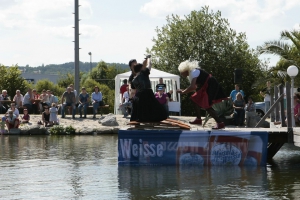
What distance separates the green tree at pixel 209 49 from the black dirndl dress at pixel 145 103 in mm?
34177

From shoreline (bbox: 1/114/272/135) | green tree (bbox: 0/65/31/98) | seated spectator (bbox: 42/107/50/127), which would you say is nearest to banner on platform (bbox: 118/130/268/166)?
shoreline (bbox: 1/114/272/135)

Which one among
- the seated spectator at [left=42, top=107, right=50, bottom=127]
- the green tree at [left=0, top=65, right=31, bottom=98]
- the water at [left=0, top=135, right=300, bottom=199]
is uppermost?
the green tree at [left=0, top=65, right=31, bottom=98]

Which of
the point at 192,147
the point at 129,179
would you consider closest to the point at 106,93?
the point at 192,147

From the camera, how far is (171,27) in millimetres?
52000

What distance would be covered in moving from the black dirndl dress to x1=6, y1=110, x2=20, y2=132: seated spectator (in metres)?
12.6

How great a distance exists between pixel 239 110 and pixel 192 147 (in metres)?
12.0

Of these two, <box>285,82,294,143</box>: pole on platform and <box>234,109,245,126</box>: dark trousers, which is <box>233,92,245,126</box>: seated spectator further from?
<box>285,82,294,143</box>: pole on platform

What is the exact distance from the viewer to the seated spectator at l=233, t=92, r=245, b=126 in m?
27.9

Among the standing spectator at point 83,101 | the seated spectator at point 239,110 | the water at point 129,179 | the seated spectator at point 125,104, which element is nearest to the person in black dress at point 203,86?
the water at point 129,179

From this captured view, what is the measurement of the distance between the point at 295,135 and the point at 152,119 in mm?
3029

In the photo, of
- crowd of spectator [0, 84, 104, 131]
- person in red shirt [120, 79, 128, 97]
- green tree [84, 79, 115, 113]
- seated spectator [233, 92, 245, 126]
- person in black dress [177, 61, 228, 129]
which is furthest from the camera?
green tree [84, 79, 115, 113]

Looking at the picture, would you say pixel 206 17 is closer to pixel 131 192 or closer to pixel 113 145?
pixel 113 145

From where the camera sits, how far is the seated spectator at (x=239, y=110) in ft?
91.5

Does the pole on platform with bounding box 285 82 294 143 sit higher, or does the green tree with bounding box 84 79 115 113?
the green tree with bounding box 84 79 115 113
